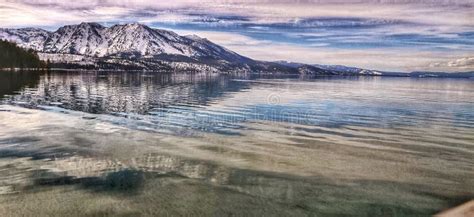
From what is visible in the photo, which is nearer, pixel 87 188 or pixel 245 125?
pixel 87 188

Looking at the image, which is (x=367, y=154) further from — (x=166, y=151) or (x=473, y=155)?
(x=166, y=151)

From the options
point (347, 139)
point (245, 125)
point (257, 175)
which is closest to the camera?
point (257, 175)

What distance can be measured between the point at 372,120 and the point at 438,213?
28.2m

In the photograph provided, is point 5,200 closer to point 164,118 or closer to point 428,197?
point 428,197

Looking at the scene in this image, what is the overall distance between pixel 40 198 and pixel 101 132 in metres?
15.3

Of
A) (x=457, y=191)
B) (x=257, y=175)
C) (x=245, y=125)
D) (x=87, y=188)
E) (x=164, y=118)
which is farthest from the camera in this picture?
(x=164, y=118)

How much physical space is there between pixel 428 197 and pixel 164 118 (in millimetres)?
26886

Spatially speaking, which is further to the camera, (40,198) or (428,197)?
(428,197)

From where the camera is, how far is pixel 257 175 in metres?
19.8

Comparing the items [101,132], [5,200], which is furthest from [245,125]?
[5,200]

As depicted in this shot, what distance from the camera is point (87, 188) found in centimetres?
1700

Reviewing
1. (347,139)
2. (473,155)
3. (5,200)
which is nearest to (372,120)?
(347,139)

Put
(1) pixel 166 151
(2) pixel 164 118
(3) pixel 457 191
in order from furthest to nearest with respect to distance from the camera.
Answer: (2) pixel 164 118 < (1) pixel 166 151 < (3) pixel 457 191

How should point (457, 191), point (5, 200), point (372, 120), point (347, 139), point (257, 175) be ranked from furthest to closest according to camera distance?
point (372, 120) < point (347, 139) < point (257, 175) < point (457, 191) < point (5, 200)
